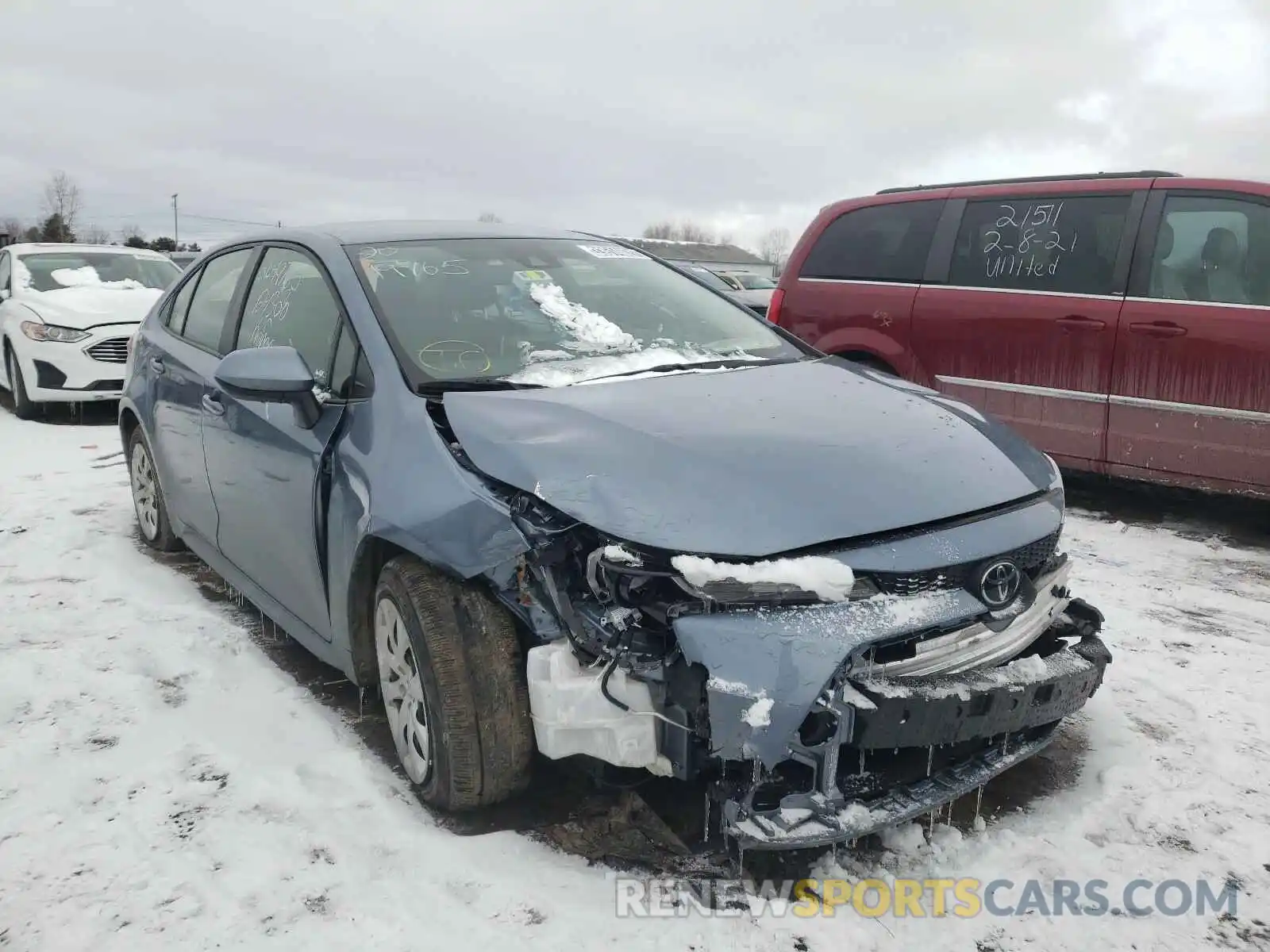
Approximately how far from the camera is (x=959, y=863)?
2396 millimetres

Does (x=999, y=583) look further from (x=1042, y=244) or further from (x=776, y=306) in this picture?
(x=776, y=306)

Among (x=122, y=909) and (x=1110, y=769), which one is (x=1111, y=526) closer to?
(x=1110, y=769)

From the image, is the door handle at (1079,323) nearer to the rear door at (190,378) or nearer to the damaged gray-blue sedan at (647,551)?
the damaged gray-blue sedan at (647,551)

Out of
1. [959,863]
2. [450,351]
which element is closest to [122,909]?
[450,351]

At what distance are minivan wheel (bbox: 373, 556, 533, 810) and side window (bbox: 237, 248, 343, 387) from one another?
92 centimetres

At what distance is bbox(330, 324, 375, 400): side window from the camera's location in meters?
2.88

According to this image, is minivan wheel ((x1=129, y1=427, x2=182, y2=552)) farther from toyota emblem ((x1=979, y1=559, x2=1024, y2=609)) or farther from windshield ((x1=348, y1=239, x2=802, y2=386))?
toyota emblem ((x1=979, y1=559, x2=1024, y2=609))

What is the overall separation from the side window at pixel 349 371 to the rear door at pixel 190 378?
1.05 m

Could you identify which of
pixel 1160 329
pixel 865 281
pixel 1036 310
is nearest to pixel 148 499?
pixel 865 281

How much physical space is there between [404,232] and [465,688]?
184 centimetres

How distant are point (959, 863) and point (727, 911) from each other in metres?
0.60

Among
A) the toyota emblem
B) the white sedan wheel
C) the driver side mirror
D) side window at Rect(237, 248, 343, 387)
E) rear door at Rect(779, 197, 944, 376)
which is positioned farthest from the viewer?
rear door at Rect(779, 197, 944, 376)

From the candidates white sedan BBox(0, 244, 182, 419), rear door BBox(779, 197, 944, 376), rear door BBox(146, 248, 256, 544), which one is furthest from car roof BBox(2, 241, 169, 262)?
rear door BBox(779, 197, 944, 376)

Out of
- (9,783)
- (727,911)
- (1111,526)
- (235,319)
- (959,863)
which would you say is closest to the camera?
(727,911)
